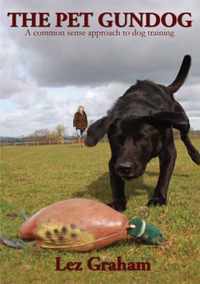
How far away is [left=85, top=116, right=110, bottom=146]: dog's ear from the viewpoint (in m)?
6.51

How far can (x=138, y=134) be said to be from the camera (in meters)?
6.67

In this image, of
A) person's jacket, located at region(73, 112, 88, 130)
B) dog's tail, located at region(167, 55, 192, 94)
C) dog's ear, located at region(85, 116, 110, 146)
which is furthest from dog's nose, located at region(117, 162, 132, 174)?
person's jacket, located at region(73, 112, 88, 130)

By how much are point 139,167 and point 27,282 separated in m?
2.30

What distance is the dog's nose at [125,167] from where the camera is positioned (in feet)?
21.1

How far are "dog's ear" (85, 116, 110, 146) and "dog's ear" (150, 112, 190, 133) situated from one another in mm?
573

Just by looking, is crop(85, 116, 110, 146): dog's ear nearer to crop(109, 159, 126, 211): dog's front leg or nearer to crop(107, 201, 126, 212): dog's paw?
crop(109, 159, 126, 211): dog's front leg

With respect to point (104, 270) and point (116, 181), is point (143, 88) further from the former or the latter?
point (104, 270)

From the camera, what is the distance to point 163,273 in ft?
16.0

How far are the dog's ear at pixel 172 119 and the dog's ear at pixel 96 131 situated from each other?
0.57 m

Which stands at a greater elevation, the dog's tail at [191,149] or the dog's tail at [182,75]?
the dog's tail at [182,75]

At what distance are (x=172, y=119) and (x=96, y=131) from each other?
0.92 m

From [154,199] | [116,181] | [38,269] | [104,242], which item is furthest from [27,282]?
[154,199]

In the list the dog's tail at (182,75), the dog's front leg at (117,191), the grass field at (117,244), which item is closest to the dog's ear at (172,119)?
the dog's front leg at (117,191)

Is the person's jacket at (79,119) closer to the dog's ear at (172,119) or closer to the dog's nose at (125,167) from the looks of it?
the dog's ear at (172,119)
